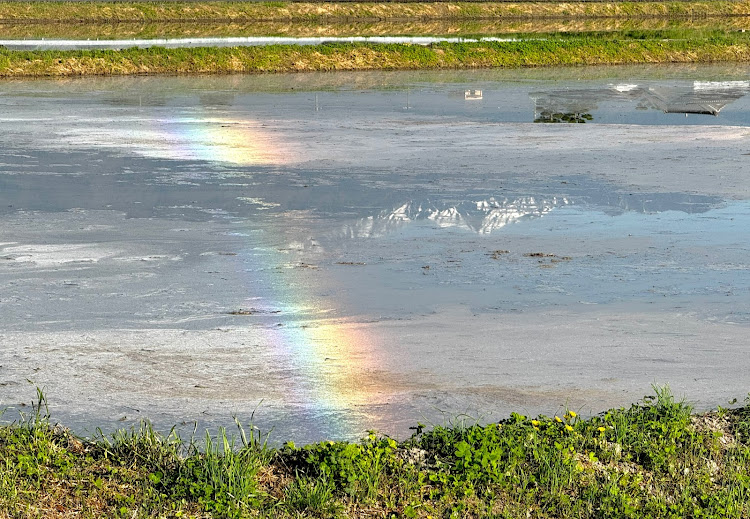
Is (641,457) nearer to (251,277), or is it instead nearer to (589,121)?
(251,277)

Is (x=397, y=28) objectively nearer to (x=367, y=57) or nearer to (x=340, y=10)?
(x=340, y=10)

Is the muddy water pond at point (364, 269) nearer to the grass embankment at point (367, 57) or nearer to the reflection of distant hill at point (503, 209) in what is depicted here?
the reflection of distant hill at point (503, 209)

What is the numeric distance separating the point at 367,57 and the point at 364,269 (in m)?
27.1

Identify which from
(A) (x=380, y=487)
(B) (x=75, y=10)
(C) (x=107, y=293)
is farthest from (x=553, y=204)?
(B) (x=75, y=10)

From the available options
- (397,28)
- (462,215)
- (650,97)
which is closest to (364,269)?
(462,215)

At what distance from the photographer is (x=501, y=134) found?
19.8m

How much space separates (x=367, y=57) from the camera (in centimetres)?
3675

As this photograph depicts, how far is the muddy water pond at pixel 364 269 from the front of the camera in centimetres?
721

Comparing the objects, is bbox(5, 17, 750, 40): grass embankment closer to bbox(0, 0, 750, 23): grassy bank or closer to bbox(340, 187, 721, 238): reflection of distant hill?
bbox(0, 0, 750, 23): grassy bank

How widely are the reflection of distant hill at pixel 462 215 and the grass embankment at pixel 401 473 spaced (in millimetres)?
5909

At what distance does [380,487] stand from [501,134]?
14.6m

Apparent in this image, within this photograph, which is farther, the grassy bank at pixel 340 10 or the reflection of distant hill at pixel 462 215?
the grassy bank at pixel 340 10

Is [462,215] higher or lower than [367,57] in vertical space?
lower

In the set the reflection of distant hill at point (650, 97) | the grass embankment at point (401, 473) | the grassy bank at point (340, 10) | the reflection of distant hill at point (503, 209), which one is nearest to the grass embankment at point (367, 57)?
the reflection of distant hill at point (650, 97)
